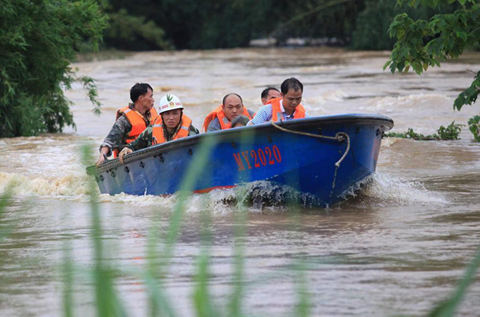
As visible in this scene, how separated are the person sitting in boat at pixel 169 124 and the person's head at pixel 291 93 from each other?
1.08 metres

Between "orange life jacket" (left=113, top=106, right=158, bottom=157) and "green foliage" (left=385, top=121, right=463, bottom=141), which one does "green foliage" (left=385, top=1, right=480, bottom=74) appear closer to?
"orange life jacket" (left=113, top=106, right=158, bottom=157)

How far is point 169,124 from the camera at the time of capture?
956 centimetres

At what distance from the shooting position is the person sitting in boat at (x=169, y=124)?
9.39 m

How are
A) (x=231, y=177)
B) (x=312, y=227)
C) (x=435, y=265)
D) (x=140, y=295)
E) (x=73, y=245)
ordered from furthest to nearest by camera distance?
(x=231, y=177)
(x=312, y=227)
(x=73, y=245)
(x=435, y=265)
(x=140, y=295)

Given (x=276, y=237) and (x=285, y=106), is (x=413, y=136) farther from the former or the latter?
(x=276, y=237)

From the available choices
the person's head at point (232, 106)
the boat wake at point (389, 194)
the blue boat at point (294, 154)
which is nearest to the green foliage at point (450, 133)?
the boat wake at point (389, 194)

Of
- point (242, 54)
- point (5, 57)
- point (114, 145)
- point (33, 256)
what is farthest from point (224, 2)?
point (33, 256)

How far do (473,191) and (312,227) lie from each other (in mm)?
2915

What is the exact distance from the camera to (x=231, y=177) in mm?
8766

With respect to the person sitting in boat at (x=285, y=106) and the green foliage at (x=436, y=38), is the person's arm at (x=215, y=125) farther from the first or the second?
the green foliage at (x=436, y=38)

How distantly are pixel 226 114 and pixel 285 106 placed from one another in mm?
795

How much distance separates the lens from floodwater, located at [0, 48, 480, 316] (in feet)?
16.9

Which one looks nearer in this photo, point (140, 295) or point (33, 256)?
point (140, 295)

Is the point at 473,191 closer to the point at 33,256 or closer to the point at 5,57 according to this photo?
the point at 33,256
